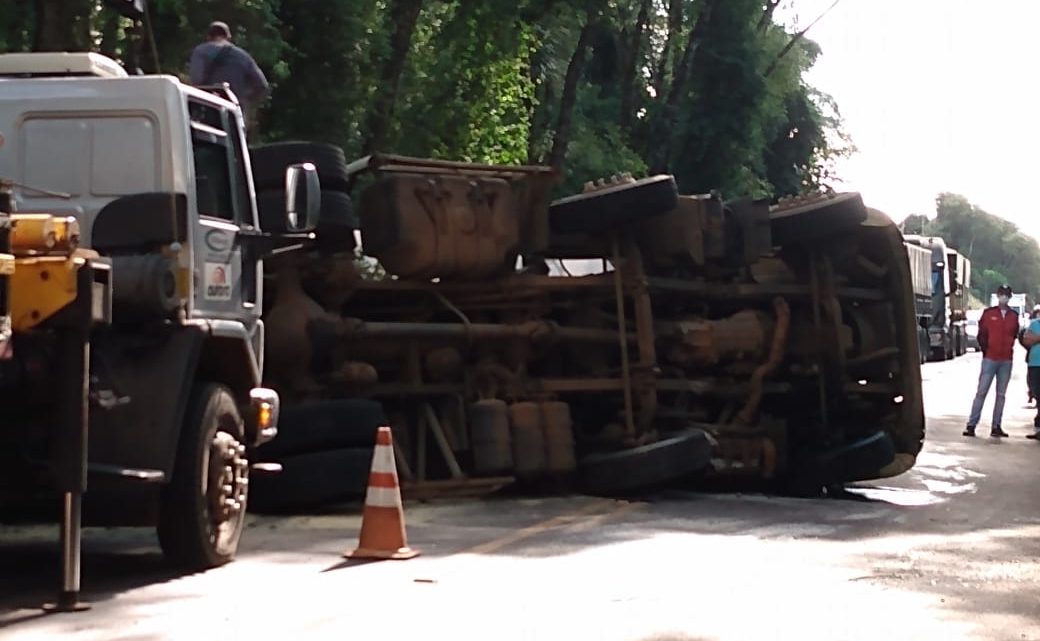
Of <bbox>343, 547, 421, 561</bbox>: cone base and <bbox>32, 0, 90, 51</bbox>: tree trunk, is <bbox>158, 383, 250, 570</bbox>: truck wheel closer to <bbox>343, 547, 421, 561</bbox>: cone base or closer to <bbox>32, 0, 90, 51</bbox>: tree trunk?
<bbox>343, 547, 421, 561</bbox>: cone base

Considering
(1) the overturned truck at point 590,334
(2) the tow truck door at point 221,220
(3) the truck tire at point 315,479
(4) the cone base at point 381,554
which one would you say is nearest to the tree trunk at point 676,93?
(1) the overturned truck at point 590,334

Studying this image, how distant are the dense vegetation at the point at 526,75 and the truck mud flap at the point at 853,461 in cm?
612

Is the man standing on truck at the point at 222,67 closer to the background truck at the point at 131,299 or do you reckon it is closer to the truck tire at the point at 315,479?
the background truck at the point at 131,299

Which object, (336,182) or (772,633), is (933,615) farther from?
(336,182)

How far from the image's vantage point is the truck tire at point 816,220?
14.0m

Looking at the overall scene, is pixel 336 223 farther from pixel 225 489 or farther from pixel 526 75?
pixel 526 75

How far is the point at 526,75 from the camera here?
33406mm

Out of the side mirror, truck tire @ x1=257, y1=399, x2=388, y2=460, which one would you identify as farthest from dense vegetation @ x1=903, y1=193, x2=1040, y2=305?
the side mirror

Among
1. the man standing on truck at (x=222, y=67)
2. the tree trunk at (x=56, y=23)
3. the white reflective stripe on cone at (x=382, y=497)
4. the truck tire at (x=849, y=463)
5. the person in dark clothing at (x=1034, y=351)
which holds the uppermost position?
the tree trunk at (x=56, y=23)

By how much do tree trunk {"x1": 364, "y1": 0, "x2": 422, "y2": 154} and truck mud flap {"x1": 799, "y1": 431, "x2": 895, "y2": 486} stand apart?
10.5 meters

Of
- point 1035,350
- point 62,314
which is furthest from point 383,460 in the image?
point 1035,350

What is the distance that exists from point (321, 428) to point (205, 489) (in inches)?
105

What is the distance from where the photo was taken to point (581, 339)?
1304 centimetres

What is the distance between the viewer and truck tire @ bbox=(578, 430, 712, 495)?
12.2m
